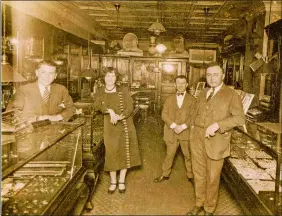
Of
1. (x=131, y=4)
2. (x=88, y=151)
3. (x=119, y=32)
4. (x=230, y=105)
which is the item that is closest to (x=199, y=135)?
(x=230, y=105)

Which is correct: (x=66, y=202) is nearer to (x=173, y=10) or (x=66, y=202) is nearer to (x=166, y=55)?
(x=173, y=10)

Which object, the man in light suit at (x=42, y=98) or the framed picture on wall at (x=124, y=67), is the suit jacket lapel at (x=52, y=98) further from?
the framed picture on wall at (x=124, y=67)

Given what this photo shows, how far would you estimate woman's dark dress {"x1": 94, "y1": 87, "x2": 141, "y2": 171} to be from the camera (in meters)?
4.19

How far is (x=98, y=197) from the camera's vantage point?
4.19 meters

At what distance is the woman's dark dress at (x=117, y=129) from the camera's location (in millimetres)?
4191

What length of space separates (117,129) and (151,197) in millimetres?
1011

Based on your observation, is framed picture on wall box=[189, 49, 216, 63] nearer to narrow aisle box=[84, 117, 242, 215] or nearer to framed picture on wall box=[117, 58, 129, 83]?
framed picture on wall box=[117, 58, 129, 83]

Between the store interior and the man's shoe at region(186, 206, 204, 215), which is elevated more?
the store interior

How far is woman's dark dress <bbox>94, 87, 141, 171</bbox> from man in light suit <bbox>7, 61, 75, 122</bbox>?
62 cm

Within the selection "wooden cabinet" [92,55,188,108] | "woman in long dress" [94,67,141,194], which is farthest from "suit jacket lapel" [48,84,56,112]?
"wooden cabinet" [92,55,188,108]

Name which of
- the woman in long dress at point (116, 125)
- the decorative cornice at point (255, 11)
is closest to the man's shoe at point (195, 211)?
the woman in long dress at point (116, 125)

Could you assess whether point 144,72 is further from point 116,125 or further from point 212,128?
point 212,128

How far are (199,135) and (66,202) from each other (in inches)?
62.8

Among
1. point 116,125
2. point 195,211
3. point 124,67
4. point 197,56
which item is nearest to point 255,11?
point 116,125
